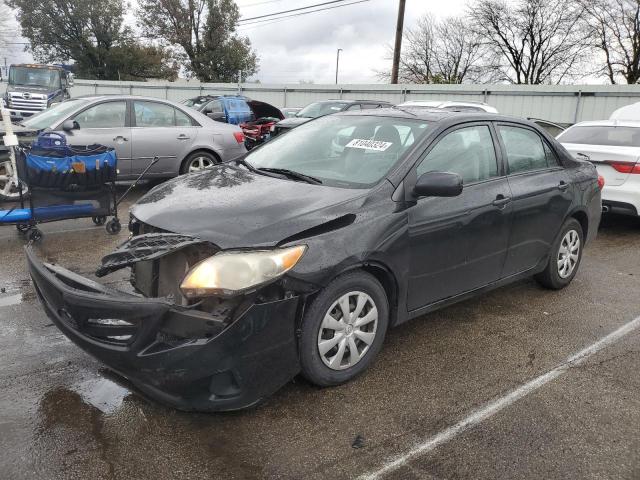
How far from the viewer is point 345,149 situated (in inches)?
153

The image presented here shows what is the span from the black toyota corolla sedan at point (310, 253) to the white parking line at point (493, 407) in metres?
0.65

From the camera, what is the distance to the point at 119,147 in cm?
792

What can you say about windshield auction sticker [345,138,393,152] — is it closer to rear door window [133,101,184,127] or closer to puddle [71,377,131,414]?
puddle [71,377,131,414]

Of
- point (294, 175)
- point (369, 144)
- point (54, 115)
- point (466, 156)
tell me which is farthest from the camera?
point (54, 115)

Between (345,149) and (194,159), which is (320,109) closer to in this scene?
(194,159)

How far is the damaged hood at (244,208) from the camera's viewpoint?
2838 mm

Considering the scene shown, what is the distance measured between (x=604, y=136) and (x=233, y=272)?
7.00 metres

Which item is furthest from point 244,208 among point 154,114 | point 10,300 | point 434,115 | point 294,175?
point 154,114

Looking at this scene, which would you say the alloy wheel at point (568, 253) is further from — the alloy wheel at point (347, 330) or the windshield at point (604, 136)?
the windshield at point (604, 136)

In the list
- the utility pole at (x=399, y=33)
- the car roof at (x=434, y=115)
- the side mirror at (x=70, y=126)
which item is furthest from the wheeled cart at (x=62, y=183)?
the utility pole at (x=399, y=33)

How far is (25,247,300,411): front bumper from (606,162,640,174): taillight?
596 cm

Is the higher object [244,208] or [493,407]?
[244,208]

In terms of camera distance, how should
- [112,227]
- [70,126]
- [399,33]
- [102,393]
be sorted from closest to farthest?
[102,393]
[112,227]
[70,126]
[399,33]

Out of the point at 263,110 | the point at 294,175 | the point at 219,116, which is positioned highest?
the point at 263,110
